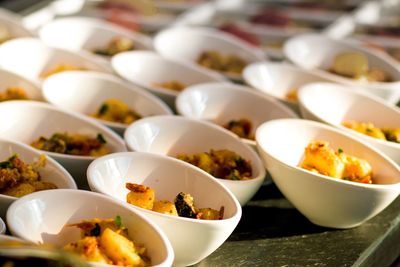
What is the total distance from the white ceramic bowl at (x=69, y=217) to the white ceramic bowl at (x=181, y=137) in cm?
55

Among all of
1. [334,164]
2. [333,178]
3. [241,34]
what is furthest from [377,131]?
[241,34]

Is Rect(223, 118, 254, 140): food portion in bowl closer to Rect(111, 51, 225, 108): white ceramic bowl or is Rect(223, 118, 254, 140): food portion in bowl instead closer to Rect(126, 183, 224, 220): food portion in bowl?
Rect(111, 51, 225, 108): white ceramic bowl

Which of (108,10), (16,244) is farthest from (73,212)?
(108,10)

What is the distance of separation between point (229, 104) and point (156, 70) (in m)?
0.54

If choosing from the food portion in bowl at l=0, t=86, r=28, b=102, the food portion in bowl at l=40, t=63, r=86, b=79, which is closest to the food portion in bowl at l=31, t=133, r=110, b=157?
the food portion in bowl at l=0, t=86, r=28, b=102

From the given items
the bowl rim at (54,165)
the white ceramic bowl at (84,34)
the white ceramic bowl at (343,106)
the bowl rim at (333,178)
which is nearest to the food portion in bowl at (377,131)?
the white ceramic bowl at (343,106)

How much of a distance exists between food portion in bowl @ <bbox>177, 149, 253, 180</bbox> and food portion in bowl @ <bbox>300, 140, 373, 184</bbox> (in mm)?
200

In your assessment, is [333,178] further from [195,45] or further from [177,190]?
[195,45]

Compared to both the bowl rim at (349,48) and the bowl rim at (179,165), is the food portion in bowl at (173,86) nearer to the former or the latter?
the bowl rim at (349,48)

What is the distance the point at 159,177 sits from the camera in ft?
7.77

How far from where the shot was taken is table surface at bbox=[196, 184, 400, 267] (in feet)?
7.56

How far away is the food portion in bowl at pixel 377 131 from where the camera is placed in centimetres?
282

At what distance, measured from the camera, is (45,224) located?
2006 mm

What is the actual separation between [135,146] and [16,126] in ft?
1.71
